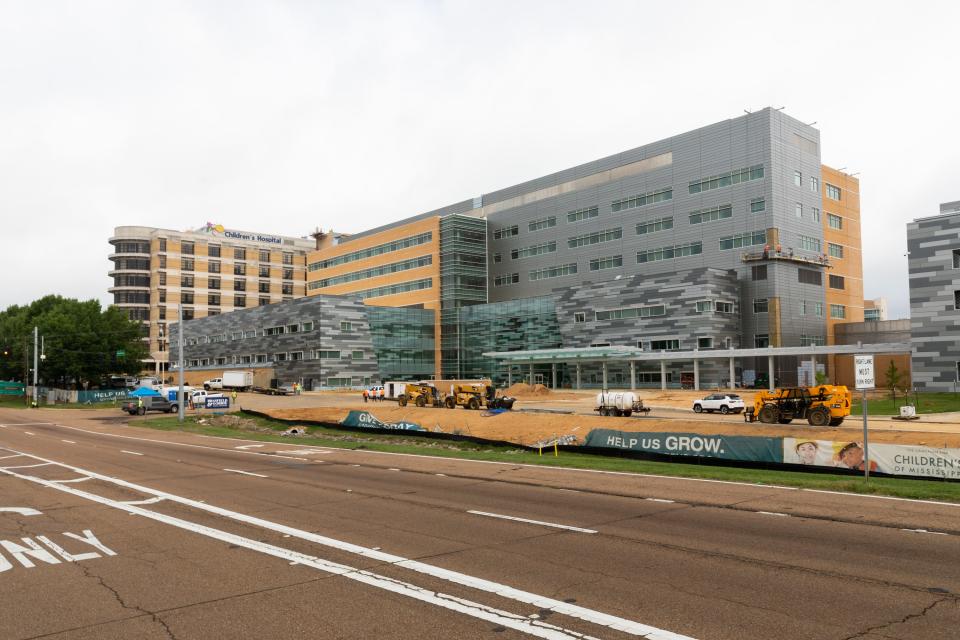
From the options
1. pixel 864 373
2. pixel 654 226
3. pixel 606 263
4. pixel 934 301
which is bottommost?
pixel 864 373

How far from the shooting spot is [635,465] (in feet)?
75.1

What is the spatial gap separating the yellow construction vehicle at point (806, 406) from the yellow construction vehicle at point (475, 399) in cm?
1989

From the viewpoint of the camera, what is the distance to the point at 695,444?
24547 millimetres

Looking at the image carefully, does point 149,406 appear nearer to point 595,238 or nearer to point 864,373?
point 595,238

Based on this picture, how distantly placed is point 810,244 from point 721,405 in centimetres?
4110

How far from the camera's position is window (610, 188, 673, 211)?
3398 inches

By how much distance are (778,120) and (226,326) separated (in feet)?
312

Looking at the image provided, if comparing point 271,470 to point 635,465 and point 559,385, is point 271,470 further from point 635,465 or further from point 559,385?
point 559,385

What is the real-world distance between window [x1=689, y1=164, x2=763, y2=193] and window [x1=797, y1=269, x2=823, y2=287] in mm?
12684

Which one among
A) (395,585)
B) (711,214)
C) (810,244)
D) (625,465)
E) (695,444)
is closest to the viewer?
(395,585)

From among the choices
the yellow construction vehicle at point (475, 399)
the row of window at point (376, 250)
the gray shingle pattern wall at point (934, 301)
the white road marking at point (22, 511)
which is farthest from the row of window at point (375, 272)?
the white road marking at point (22, 511)

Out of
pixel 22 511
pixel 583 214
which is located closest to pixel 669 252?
pixel 583 214

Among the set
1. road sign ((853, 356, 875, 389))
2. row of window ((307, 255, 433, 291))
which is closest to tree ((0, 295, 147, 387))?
row of window ((307, 255, 433, 291))

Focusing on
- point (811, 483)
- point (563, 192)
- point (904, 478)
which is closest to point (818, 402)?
point (904, 478)
